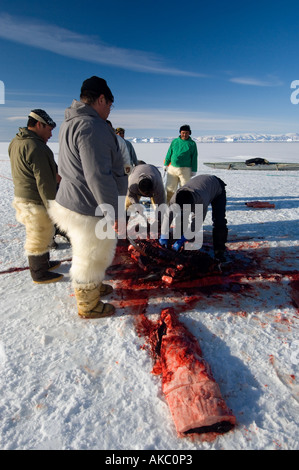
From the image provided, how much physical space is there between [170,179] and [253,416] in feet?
17.5

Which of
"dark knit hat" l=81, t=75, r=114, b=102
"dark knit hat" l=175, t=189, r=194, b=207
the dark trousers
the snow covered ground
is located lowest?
the snow covered ground

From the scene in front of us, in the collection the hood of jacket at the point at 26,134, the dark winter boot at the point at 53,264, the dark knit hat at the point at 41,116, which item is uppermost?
the dark knit hat at the point at 41,116

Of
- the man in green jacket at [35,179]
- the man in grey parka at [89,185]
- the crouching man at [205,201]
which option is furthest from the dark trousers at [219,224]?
the man in green jacket at [35,179]

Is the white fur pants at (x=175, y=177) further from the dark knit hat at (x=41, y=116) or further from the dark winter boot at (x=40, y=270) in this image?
the dark winter boot at (x=40, y=270)

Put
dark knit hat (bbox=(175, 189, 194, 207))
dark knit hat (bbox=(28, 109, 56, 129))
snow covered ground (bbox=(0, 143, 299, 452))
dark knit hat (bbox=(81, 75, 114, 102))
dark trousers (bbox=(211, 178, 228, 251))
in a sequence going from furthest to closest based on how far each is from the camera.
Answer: dark trousers (bbox=(211, 178, 228, 251)) < dark knit hat (bbox=(175, 189, 194, 207)) < dark knit hat (bbox=(28, 109, 56, 129)) < dark knit hat (bbox=(81, 75, 114, 102)) < snow covered ground (bbox=(0, 143, 299, 452))

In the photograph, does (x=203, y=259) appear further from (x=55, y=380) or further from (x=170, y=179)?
(x=170, y=179)

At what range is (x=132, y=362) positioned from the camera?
2064mm

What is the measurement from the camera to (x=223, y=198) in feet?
13.2

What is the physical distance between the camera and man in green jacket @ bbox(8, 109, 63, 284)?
2867 millimetres

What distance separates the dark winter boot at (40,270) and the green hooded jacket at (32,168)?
66cm

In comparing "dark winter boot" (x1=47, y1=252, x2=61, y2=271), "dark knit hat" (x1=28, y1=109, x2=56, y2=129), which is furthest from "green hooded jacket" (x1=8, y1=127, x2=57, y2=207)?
"dark winter boot" (x1=47, y1=252, x2=61, y2=271)

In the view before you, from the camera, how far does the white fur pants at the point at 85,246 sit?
230 cm

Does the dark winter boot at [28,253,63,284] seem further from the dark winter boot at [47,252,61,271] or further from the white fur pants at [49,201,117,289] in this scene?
the white fur pants at [49,201,117,289]

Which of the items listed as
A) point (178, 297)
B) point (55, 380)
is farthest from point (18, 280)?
point (178, 297)
